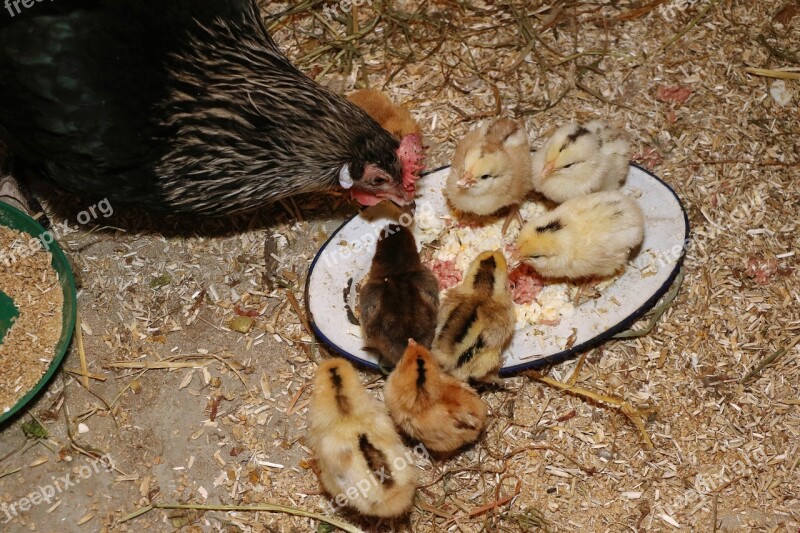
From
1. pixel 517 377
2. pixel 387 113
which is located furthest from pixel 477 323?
pixel 387 113

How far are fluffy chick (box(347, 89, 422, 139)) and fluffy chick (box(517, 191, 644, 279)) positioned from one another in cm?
83

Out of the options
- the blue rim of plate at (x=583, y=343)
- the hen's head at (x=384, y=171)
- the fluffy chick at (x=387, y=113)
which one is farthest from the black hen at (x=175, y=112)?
the blue rim of plate at (x=583, y=343)

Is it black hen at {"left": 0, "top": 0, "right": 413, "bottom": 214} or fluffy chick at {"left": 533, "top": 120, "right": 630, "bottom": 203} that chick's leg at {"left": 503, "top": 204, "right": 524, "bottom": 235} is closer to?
fluffy chick at {"left": 533, "top": 120, "right": 630, "bottom": 203}

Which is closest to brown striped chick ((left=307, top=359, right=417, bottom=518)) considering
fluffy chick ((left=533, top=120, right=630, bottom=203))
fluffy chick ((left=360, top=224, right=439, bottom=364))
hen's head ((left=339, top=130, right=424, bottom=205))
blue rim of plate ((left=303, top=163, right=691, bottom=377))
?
fluffy chick ((left=360, top=224, right=439, bottom=364))

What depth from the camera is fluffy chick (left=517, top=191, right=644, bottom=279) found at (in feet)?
9.86

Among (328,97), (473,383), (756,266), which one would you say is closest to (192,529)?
(473,383)

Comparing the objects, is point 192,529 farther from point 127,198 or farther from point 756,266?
point 756,266

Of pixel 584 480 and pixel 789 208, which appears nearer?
pixel 584 480

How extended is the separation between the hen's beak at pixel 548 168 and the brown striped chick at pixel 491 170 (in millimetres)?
115

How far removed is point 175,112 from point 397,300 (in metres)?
1.25

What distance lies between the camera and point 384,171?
3.17 metres

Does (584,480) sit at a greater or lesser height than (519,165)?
lesser

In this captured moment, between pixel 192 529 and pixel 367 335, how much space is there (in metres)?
1.18

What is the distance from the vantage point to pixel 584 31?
4.11 metres
